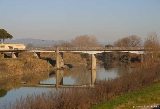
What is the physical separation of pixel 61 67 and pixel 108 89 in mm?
46444

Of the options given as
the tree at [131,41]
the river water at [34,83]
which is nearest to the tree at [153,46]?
the river water at [34,83]

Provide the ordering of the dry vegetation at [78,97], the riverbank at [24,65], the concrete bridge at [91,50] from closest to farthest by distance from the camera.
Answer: the dry vegetation at [78,97], the riverbank at [24,65], the concrete bridge at [91,50]

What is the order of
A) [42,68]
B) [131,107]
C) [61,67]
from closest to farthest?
[131,107] → [42,68] → [61,67]

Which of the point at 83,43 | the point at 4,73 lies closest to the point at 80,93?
the point at 4,73

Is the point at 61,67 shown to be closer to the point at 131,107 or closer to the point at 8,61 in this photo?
the point at 8,61

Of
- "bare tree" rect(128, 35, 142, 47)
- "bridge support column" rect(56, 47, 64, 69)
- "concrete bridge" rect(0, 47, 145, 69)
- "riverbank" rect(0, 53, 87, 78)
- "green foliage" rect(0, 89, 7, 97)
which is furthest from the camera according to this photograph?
"bare tree" rect(128, 35, 142, 47)

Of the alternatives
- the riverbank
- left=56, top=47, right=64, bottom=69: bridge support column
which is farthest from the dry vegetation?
left=56, top=47, right=64, bottom=69: bridge support column

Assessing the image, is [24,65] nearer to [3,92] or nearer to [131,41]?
[3,92]

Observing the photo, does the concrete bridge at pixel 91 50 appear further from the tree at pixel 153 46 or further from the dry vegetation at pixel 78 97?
the dry vegetation at pixel 78 97

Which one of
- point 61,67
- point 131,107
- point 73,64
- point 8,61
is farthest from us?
point 73,64

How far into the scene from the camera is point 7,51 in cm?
6544

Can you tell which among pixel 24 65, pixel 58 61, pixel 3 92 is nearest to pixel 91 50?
pixel 58 61

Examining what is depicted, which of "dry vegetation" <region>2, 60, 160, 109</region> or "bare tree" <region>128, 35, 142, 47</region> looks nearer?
"dry vegetation" <region>2, 60, 160, 109</region>

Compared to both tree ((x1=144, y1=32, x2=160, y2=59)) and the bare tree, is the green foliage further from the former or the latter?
the bare tree
